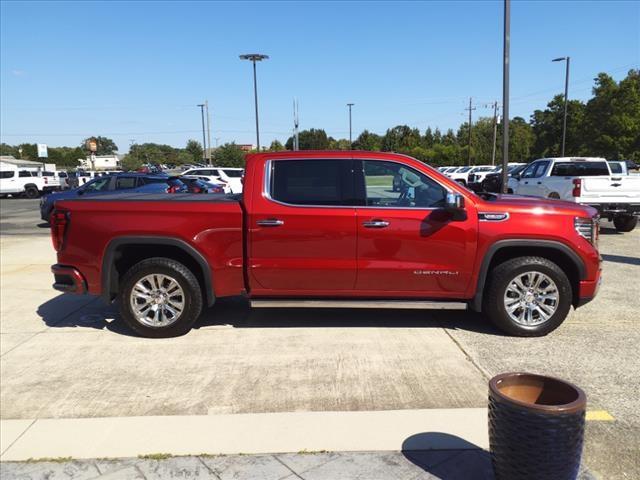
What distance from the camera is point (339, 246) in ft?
17.0

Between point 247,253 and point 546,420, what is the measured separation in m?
3.36

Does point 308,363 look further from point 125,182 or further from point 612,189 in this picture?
point 125,182

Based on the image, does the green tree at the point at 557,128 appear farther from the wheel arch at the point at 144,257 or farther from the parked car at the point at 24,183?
the wheel arch at the point at 144,257

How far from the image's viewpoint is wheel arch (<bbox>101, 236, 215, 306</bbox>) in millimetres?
5284

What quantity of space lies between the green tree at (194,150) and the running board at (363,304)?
126215mm

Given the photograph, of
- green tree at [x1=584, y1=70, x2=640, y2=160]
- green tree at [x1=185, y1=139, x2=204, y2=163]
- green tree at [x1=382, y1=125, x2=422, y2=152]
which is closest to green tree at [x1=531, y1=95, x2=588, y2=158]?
green tree at [x1=584, y1=70, x2=640, y2=160]

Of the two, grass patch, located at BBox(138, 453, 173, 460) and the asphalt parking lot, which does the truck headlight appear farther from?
grass patch, located at BBox(138, 453, 173, 460)

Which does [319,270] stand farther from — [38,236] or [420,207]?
[38,236]

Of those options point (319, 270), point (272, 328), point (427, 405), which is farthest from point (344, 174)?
point (427, 405)

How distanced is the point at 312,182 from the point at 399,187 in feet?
2.86

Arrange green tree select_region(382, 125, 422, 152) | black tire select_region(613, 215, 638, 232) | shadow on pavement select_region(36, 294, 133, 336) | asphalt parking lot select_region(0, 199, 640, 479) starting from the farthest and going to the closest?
green tree select_region(382, 125, 422, 152) → black tire select_region(613, 215, 638, 232) → shadow on pavement select_region(36, 294, 133, 336) → asphalt parking lot select_region(0, 199, 640, 479)

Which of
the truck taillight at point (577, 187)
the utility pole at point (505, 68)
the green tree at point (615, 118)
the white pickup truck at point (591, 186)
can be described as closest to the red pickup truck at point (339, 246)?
the white pickup truck at point (591, 186)

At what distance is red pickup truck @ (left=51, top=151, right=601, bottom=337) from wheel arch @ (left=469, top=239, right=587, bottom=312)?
0.01 meters

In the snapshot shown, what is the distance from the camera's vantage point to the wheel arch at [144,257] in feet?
17.3
